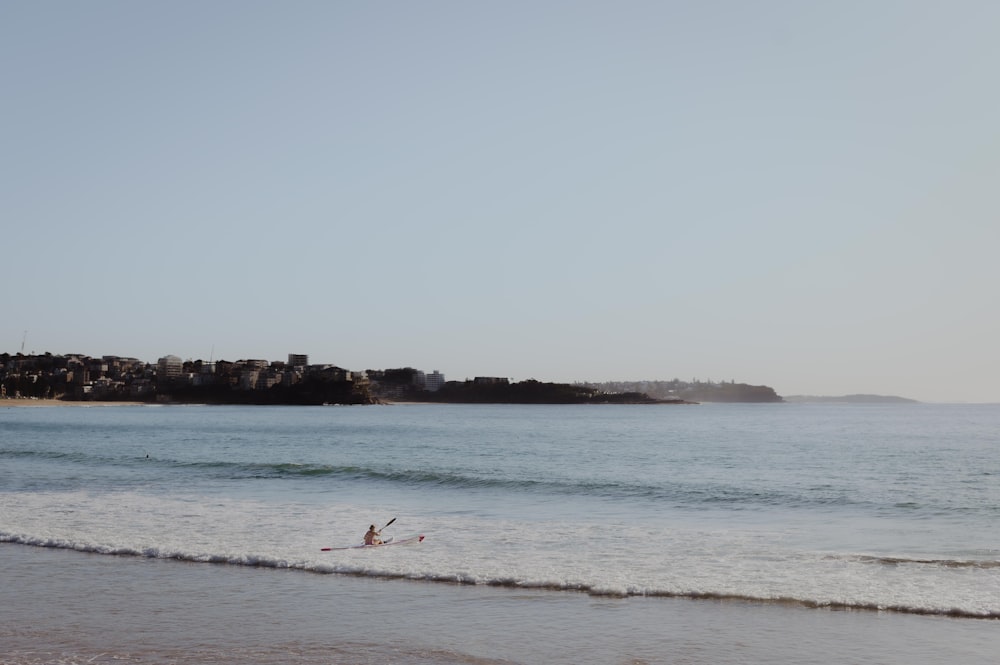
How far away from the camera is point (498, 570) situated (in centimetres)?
1856

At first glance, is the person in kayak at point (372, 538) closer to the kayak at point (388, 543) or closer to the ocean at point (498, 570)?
the kayak at point (388, 543)

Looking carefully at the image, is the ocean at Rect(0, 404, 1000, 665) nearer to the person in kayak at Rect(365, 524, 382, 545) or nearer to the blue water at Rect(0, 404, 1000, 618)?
the blue water at Rect(0, 404, 1000, 618)

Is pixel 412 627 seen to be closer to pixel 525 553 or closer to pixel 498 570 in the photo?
pixel 498 570

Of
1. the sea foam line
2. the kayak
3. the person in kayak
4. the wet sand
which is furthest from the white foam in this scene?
the wet sand

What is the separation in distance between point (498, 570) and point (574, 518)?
32.4 feet

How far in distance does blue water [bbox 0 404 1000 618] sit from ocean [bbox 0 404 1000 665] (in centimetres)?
12

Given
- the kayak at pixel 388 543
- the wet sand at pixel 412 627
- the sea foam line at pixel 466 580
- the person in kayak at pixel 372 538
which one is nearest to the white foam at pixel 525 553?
the sea foam line at pixel 466 580

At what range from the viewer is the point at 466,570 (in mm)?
18594

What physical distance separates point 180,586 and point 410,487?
2226 cm

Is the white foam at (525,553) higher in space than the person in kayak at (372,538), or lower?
lower

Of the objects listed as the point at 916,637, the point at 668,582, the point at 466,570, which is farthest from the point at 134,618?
the point at 916,637

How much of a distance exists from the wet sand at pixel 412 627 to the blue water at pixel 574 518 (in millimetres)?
1281

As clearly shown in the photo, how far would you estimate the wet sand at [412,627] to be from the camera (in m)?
12.2

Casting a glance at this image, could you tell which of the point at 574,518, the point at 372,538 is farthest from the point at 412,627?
the point at 574,518
